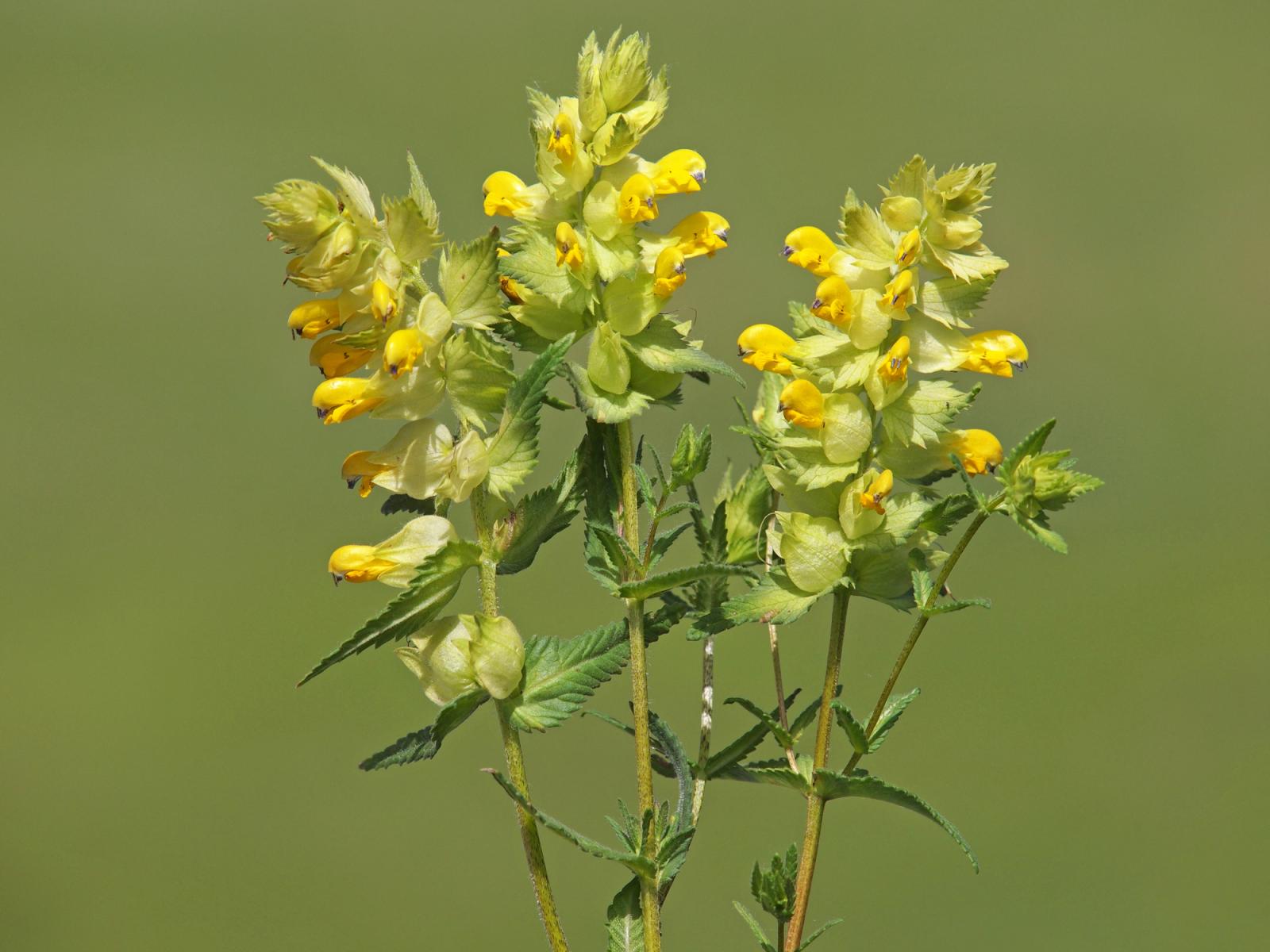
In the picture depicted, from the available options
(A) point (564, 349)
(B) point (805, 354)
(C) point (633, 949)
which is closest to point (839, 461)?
(B) point (805, 354)

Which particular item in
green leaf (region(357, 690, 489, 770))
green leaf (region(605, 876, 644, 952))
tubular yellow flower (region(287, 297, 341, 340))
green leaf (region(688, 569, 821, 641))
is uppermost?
tubular yellow flower (region(287, 297, 341, 340))

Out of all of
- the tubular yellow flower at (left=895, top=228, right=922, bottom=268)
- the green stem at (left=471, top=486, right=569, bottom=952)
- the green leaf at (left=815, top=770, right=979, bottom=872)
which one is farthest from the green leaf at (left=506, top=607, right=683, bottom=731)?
the tubular yellow flower at (left=895, top=228, right=922, bottom=268)

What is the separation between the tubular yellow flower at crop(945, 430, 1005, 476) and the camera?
0.71m

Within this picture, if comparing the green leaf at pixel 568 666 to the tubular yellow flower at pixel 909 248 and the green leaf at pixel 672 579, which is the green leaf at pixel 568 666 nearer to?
the green leaf at pixel 672 579

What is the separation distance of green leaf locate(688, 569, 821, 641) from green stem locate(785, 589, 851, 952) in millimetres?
21

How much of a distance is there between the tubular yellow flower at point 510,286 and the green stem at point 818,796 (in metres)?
0.23

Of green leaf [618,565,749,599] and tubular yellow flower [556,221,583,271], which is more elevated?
tubular yellow flower [556,221,583,271]

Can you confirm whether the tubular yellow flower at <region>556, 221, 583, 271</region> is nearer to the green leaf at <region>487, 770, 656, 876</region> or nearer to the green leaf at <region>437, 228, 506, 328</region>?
the green leaf at <region>437, 228, 506, 328</region>

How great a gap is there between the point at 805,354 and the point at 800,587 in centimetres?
12

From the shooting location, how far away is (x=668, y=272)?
2.11 ft

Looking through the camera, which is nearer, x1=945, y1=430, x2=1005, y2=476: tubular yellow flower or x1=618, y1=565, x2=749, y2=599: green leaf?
x1=618, y1=565, x2=749, y2=599: green leaf

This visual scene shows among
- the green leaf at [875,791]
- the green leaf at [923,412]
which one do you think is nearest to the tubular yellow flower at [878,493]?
the green leaf at [923,412]

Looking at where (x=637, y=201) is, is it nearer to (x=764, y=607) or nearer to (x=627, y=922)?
(x=764, y=607)

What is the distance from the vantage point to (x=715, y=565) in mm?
600
